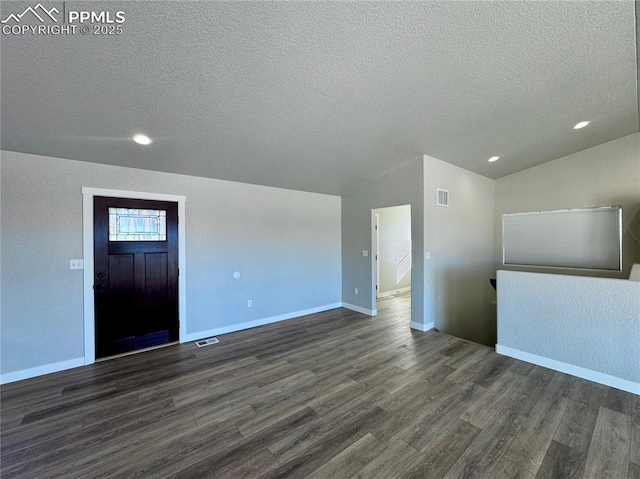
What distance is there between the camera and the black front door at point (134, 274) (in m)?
3.08

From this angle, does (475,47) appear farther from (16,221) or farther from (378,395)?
(16,221)

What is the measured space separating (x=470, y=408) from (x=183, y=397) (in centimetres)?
268

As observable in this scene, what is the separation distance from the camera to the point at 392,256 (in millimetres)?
6988

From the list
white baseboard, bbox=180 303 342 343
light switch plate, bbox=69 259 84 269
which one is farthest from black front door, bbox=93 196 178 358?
white baseboard, bbox=180 303 342 343

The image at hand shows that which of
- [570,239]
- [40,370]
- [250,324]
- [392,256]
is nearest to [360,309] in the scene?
[250,324]

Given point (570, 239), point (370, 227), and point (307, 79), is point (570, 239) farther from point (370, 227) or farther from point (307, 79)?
point (307, 79)

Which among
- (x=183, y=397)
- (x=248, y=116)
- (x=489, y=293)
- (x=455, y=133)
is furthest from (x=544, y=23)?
(x=489, y=293)

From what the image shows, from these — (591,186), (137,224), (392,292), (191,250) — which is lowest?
(392,292)

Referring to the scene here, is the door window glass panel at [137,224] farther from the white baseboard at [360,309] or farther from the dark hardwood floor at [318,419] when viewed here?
the white baseboard at [360,309]

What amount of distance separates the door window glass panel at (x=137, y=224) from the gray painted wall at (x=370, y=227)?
3.39 m

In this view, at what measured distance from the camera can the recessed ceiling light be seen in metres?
2.54

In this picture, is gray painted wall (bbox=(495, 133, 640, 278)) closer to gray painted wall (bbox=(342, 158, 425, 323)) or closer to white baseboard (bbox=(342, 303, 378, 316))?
gray painted wall (bbox=(342, 158, 425, 323))

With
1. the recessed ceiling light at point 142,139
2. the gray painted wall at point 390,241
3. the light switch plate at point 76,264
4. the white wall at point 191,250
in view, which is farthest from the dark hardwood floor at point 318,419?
the gray painted wall at point 390,241

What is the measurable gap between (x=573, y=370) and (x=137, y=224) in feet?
18.4
